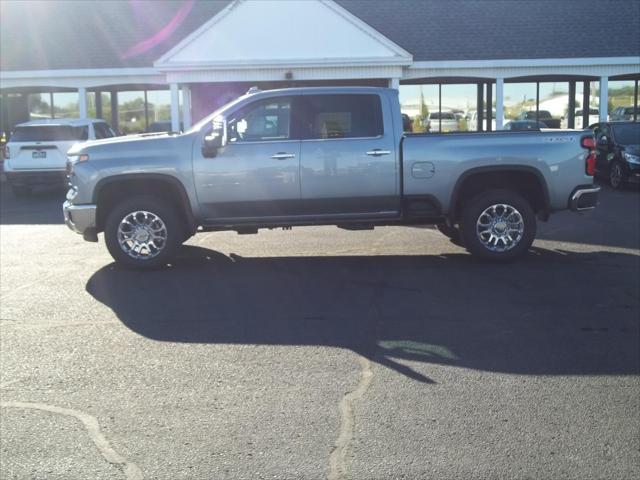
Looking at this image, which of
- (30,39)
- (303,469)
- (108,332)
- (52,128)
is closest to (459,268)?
(108,332)

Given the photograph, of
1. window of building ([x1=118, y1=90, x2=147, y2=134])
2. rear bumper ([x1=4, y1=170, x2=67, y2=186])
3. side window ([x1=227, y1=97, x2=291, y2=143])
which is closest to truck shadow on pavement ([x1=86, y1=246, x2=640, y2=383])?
side window ([x1=227, y1=97, x2=291, y2=143])

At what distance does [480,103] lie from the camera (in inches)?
1155

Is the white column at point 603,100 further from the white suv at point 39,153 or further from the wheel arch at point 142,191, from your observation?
the wheel arch at point 142,191

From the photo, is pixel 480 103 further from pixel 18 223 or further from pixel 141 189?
pixel 141 189

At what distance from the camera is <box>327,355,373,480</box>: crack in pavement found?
414 centimetres

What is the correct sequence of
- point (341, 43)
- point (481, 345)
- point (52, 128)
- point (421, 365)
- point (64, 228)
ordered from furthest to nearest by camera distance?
1. point (341, 43)
2. point (52, 128)
3. point (64, 228)
4. point (481, 345)
5. point (421, 365)

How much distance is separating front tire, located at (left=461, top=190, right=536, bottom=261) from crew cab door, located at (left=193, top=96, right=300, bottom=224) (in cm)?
217

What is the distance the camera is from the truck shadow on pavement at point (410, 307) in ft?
19.8

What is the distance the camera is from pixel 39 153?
699 inches

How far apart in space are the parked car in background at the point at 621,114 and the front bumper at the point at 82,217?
77.7ft

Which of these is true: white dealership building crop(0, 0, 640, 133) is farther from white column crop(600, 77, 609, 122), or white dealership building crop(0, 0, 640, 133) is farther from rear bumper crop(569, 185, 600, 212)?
rear bumper crop(569, 185, 600, 212)

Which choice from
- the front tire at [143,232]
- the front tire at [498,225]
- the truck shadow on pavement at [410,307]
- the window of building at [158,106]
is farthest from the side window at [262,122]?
the window of building at [158,106]

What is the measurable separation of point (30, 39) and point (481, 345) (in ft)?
75.6

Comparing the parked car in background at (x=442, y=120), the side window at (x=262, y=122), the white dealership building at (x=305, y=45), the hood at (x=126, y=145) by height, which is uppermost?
the white dealership building at (x=305, y=45)
